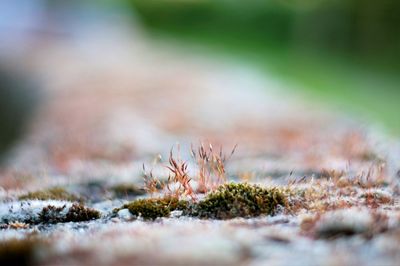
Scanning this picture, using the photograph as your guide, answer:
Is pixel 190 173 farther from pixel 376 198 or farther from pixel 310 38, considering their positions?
pixel 310 38

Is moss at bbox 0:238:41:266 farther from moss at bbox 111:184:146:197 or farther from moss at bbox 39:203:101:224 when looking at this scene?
moss at bbox 111:184:146:197

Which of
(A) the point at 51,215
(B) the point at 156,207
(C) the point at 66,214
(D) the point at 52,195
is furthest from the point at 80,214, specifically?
(D) the point at 52,195

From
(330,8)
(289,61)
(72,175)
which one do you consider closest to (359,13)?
(330,8)

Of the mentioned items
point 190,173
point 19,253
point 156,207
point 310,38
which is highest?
point 310,38

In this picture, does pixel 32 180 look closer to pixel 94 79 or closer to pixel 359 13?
pixel 94 79

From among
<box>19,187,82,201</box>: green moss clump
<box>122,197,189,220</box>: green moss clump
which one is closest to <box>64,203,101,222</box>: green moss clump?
<box>122,197,189,220</box>: green moss clump

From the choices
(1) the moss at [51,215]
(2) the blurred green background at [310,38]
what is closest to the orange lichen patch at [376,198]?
(1) the moss at [51,215]

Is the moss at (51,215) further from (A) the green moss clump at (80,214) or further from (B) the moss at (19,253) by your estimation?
(B) the moss at (19,253)
